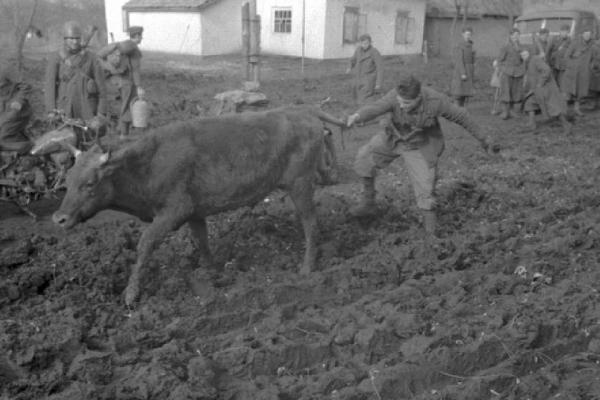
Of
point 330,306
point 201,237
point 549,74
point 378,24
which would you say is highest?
point 378,24

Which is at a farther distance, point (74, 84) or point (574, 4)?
point (574, 4)

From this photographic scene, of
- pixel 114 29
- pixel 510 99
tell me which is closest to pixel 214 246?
pixel 510 99

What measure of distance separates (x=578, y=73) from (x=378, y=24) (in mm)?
12217

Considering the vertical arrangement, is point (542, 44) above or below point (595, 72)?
above

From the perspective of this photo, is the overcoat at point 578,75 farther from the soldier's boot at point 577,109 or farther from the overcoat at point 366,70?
the overcoat at point 366,70

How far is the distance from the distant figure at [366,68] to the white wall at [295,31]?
10214mm

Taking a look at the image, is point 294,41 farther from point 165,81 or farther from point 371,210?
point 371,210

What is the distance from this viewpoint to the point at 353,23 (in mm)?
25578

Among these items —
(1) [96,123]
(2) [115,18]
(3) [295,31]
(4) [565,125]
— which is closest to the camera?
(1) [96,123]

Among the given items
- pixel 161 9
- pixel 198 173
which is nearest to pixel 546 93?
pixel 198 173

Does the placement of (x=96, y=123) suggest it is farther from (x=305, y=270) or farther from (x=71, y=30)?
(x=305, y=270)

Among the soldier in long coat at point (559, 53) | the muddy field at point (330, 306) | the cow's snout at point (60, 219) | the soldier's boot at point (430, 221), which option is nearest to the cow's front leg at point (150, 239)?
the muddy field at point (330, 306)

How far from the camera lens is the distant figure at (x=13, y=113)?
7715 millimetres

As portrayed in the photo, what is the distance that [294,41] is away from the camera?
83.3ft
